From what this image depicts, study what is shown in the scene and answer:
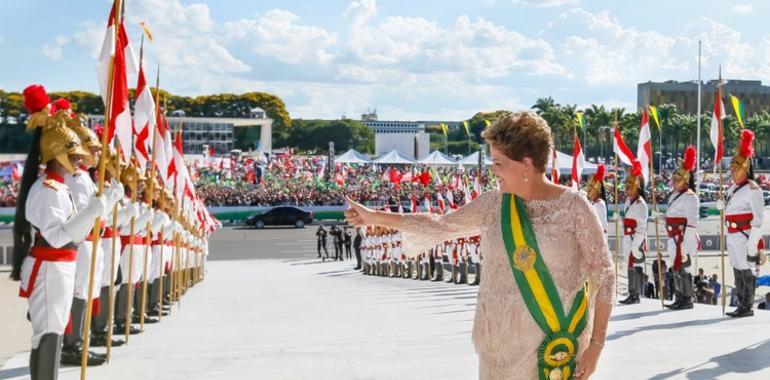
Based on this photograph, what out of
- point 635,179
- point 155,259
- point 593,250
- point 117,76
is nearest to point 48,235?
point 117,76

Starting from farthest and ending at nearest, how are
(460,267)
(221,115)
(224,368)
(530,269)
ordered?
(221,115) → (460,267) → (224,368) → (530,269)

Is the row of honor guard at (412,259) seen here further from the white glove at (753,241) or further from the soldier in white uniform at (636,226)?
the white glove at (753,241)

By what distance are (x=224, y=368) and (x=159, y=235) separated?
541cm

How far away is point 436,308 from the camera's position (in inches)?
531

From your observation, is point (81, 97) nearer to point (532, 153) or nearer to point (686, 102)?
→ point (686, 102)

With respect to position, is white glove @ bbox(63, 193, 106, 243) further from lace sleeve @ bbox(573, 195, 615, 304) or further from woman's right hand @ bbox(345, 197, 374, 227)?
lace sleeve @ bbox(573, 195, 615, 304)

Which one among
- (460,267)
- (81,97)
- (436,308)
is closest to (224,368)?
(436,308)

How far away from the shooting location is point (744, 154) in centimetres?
1098

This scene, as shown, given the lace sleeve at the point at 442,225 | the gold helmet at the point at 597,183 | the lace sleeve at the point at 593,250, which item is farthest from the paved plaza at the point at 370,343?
the lace sleeve at the point at 593,250

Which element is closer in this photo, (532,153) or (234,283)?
(532,153)

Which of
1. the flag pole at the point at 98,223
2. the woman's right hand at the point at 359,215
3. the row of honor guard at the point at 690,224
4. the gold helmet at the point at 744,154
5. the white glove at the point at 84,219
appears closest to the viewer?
the woman's right hand at the point at 359,215

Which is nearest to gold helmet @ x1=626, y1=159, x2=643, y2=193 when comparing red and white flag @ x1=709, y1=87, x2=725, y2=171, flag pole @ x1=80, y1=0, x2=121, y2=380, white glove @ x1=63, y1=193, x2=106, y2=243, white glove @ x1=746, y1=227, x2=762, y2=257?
red and white flag @ x1=709, y1=87, x2=725, y2=171

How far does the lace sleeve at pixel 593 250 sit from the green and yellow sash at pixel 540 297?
16 centimetres

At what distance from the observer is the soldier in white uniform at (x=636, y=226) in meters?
14.5
